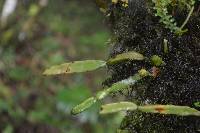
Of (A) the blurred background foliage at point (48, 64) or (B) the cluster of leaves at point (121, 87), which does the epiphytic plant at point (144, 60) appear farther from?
(A) the blurred background foliage at point (48, 64)

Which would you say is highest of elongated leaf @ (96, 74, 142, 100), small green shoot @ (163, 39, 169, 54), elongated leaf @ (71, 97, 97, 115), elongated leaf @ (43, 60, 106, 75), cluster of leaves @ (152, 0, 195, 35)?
cluster of leaves @ (152, 0, 195, 35)

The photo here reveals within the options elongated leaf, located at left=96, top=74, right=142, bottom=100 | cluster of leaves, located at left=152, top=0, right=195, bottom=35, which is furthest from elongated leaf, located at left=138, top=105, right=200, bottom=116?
cluster of leaves, located at left=152, top=0, right=195, bottom=35

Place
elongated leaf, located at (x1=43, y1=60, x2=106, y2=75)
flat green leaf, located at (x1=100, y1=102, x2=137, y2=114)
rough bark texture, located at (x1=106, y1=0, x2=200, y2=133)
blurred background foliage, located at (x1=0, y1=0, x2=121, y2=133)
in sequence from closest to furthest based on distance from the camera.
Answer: flat green leaf, located at (x1=100, y1=102, x2=137, y2=114)
rough bark texture, located at (x1=106, y1=0, x2=200, y2=133)
elongated leaf, located at (x1=43, y1=60, x2=106, y2=75)
blurred background foliage, located at (x1=0, y1=0, x2=121, y2=133)

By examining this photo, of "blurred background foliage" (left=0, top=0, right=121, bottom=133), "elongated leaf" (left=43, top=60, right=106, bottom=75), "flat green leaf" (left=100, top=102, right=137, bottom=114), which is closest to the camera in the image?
"flat green leaf" (left=100, top=102, right=137, bottom=114)

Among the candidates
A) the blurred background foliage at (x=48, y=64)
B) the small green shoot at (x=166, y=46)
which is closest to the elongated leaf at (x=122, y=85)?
the small green shoot at (x=166, y=46)

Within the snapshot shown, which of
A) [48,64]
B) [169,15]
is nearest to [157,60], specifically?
[169,15]

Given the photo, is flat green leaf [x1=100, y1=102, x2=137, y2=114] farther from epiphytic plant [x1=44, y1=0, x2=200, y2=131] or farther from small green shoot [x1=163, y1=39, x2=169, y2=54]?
small green shoot [x1=163, y1=39, x2=169, y2=54]

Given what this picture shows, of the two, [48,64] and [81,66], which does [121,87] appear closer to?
[81,66]
